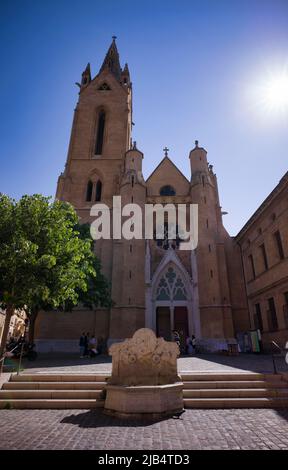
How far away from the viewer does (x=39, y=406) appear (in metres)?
6.61

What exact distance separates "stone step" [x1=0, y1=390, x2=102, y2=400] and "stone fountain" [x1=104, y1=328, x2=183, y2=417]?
A: 795 mm

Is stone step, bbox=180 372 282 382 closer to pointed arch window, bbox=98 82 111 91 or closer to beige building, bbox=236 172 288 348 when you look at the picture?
beige building, bbox=236 172 288 348

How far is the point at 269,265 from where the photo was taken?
62.5 feet

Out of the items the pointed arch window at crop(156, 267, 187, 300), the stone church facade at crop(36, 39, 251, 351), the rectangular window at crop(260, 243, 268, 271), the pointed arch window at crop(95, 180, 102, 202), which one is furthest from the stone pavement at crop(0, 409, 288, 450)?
the pointed arch window at crop(95, 180, 102, 202)

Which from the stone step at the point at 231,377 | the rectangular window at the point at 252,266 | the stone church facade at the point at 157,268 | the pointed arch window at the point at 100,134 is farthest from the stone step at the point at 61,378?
the pointed arch window at the point at 100,134

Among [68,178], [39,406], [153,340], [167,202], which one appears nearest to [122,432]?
[153,340]

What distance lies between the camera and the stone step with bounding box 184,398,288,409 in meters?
6.37

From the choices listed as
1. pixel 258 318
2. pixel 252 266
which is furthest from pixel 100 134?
pixel 258 318

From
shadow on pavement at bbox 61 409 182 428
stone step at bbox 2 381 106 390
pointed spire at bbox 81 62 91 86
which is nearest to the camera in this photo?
shadow on pavement at bbox 61 409 182 428

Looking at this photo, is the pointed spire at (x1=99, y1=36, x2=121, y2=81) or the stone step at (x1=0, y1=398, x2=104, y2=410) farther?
the pointed spire at (x1=99, y1=36, x2=121, y2=81)

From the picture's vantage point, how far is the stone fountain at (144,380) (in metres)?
5.80

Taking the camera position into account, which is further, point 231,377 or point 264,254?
point 264,254

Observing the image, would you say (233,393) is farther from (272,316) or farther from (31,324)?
(272,316)

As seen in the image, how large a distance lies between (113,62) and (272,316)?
4485 cm
